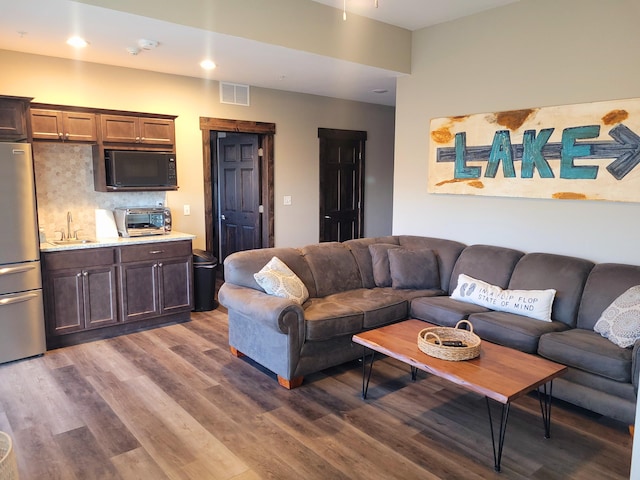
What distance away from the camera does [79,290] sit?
410 cm

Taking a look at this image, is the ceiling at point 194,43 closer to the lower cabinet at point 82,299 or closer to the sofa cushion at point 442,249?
the sofa cushion at point 442,249

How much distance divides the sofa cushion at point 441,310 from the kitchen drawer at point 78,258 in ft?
9.23

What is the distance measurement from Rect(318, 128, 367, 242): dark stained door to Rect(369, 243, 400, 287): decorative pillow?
2076 millimetres

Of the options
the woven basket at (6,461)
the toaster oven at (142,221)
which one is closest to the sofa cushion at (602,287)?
the woven basket at (6,461)

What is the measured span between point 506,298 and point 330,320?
1.44 meters

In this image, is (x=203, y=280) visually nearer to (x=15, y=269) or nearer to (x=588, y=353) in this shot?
(x=15, y=269)

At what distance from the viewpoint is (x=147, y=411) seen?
2.97m

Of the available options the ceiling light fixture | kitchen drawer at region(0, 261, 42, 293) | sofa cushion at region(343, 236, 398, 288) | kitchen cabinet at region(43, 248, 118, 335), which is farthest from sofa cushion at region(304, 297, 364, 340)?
the ceiling light fixture

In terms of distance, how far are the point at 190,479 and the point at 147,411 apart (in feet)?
2.68

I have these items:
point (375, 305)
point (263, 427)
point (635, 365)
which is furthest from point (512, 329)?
point (263, 427)

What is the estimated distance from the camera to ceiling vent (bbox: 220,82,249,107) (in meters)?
5.39

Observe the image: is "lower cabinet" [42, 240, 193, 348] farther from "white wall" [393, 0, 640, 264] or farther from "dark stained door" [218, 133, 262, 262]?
"white wall" [393, 0, 640, 264]

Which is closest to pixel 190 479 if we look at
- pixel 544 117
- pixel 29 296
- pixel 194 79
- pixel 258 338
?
pixel 258 338

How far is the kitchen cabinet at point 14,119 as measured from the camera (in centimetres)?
355
